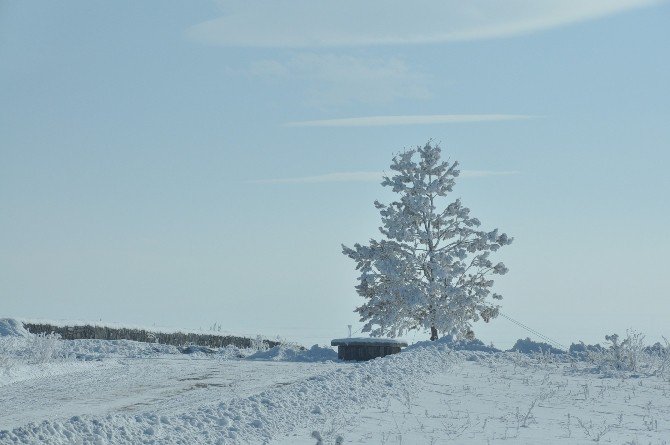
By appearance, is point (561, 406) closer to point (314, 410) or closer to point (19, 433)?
point (314, 410)

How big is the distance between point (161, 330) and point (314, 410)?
24.9 metres

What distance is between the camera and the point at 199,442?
916cm

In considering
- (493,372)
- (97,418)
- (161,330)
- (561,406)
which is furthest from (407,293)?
(97,418)

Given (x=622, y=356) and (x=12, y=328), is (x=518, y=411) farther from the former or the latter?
(x=12, y=328)

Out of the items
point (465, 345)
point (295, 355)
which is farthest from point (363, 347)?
point (465, 345)

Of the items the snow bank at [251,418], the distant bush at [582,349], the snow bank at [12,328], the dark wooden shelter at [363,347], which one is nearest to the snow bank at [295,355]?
the dark wooden shelter at [363,347]

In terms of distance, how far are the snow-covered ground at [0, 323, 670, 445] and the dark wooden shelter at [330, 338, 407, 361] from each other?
3323 millimetres

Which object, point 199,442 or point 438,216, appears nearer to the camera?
point 199,442

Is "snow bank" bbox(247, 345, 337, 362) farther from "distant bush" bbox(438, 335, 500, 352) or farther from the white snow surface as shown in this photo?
"distant bush" bbox(438, 335, 500, 352)

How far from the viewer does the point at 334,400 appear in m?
12.1

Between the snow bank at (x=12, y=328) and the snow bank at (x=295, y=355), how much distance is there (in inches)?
324

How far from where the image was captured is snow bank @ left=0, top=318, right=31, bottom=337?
1113 inches

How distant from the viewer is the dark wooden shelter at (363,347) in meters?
26.2

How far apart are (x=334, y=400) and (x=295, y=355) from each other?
1459cm
